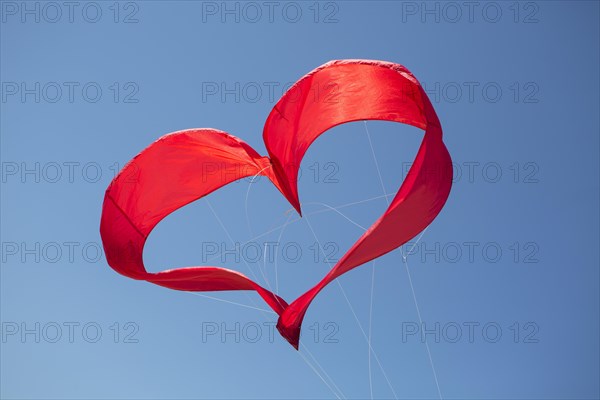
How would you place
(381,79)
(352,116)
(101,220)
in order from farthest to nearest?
(101,220) → (352,116) → (381,79)

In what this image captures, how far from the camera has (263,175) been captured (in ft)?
31.5

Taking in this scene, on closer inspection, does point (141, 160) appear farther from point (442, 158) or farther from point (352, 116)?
point (442, 158)

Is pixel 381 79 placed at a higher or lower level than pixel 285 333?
higher

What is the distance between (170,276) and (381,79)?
3.12 metres

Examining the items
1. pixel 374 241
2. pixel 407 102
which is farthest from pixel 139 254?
pixel 407 102

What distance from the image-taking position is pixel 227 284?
9734 millimetres

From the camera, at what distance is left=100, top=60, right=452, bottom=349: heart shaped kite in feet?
26.9

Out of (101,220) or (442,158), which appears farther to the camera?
(101,220)

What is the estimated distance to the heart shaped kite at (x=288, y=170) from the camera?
8.21 meters

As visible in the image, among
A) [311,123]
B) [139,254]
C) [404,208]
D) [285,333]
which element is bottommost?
[285,333]

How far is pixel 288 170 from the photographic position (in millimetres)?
9031

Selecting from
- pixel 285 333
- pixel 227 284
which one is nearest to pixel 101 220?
pixel 227 284

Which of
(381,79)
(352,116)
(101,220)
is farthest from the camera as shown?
(101,220)

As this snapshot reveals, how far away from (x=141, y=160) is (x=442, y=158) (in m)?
3.16
